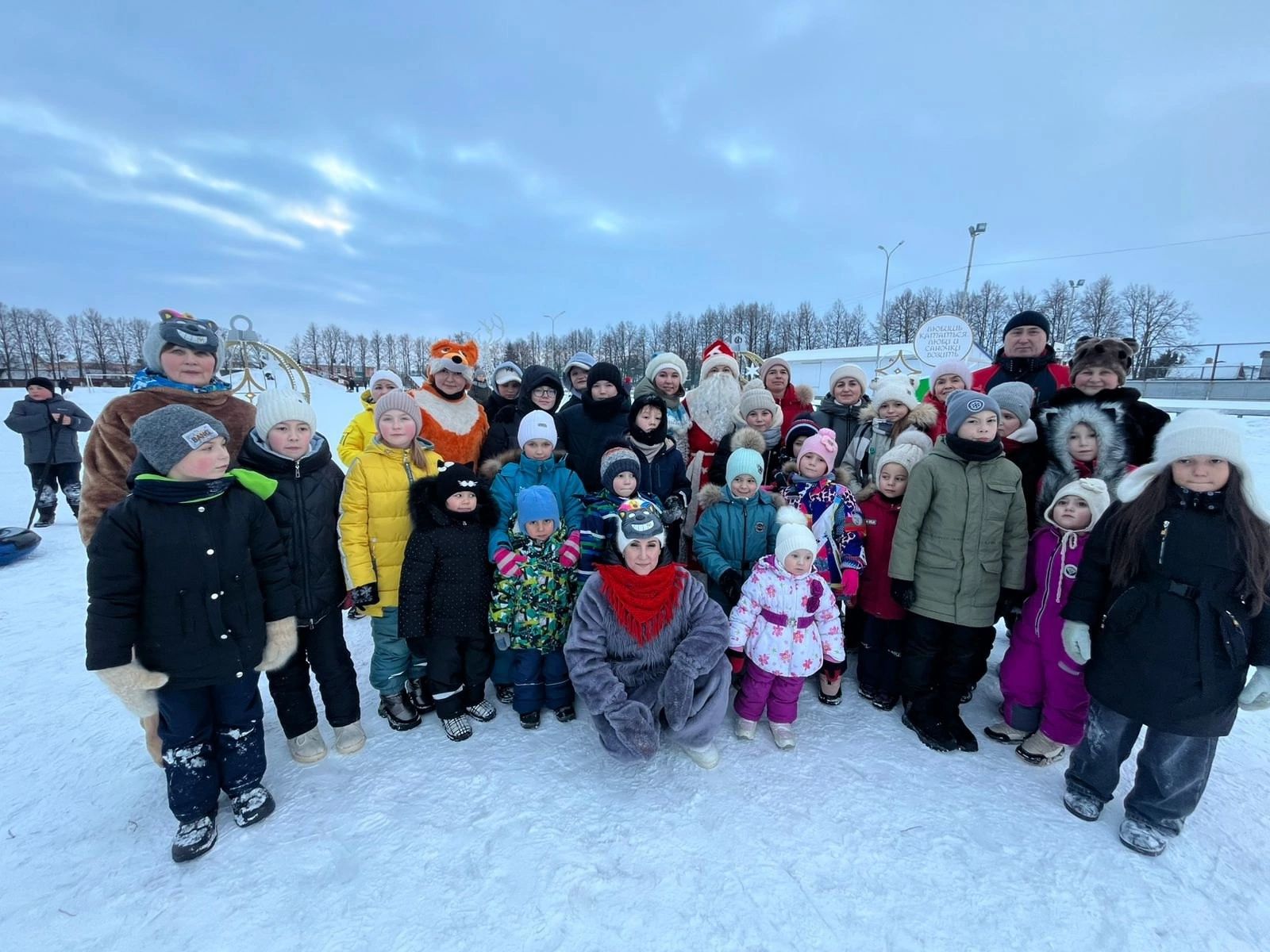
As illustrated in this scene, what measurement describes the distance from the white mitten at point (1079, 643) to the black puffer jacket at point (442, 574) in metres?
3.01

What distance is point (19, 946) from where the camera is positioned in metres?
1.84

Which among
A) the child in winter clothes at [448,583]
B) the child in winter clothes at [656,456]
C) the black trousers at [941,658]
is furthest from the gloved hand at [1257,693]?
the child in winter clothes at [448,583]

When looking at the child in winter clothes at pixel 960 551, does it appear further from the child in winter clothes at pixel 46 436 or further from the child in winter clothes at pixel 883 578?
the child in winter clothes at pixel 46 436

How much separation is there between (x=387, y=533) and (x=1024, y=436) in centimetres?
400

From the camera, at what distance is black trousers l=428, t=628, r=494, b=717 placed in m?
3.00

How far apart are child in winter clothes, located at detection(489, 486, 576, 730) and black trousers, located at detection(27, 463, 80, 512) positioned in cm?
769

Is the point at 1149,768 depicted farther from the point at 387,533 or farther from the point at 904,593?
the point at 387,533

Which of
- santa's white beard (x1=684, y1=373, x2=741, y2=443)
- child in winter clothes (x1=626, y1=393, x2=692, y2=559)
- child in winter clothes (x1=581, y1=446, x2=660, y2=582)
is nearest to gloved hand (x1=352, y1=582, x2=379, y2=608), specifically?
child in winter clothes (x1=581, y1=446, x2=660, y2=582)

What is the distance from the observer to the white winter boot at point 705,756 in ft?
9.05

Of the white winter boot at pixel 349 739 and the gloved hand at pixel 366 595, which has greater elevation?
the gloved hand at pixel 366 595

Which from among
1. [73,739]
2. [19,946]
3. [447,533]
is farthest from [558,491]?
[73,739]

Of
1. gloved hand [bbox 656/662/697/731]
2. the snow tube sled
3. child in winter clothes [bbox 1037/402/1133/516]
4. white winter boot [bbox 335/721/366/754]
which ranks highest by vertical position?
child in winter clothes [bbox 1037/402/1133/516]

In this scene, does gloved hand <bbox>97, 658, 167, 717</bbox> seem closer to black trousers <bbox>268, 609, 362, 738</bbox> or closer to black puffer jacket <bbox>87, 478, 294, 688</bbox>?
black puffer jacket <bbox>87, 478, 294, 688</bbox>

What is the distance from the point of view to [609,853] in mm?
2254
